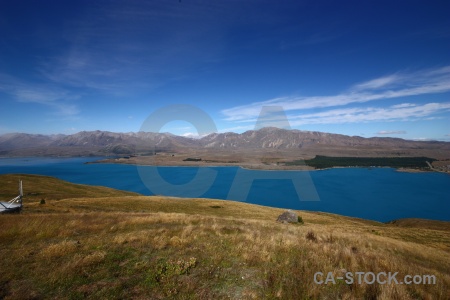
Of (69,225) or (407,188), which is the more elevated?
(69,225)

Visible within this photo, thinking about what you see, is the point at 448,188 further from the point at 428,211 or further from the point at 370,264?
the point at 370,264

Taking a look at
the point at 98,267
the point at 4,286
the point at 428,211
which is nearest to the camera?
the point at 4,286

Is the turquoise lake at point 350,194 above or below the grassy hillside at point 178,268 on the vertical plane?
below

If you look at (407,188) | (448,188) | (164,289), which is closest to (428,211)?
(407,188)

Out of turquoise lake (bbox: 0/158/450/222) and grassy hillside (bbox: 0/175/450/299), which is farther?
turquoise lake (bbox: 0/158/450/222)

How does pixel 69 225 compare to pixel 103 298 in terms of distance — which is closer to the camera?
pixel 103 298

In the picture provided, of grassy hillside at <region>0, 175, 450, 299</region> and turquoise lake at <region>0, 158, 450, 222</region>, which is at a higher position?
grassy hillside at <region>0, 175, 450, 299</region>

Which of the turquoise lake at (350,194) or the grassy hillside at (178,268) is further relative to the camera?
the turquoise lake at (350,194)

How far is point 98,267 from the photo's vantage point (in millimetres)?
8562

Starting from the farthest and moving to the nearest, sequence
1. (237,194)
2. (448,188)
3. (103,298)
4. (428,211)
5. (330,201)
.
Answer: (448,188) → (237,194) → (330,201) → (428,211) → (103,298)

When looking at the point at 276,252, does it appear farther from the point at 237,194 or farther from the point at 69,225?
the point at 237,194

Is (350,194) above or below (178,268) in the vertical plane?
below

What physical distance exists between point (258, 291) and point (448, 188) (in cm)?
20210

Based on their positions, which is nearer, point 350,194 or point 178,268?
point 178,268
